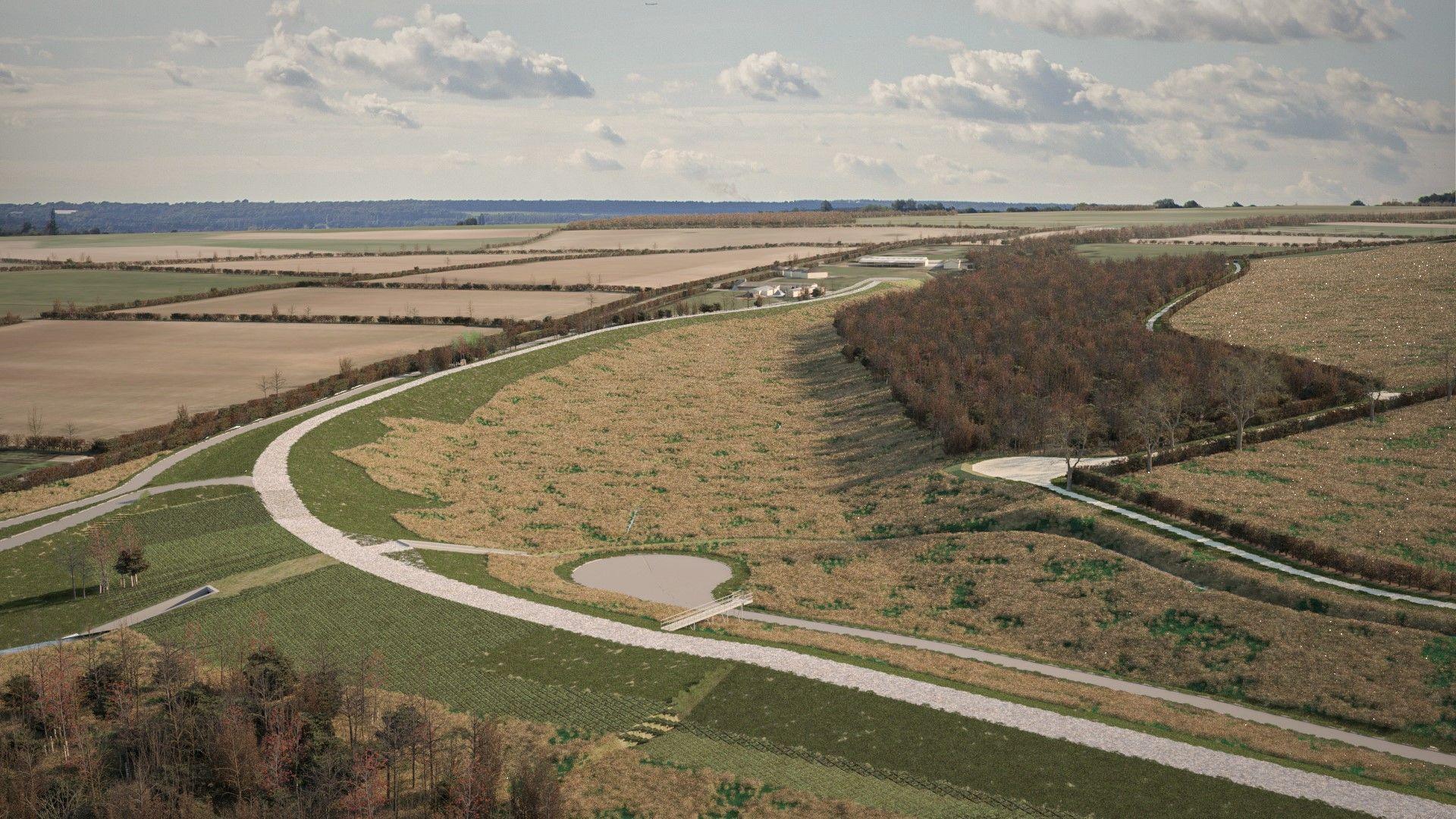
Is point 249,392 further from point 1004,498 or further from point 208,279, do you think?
point 208,279

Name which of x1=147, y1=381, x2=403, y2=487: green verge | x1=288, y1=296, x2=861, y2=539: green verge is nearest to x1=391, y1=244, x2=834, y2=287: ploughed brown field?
x1=288, y1=296, x2=861, y2=539: green verge

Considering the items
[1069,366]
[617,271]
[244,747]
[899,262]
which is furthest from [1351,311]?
[617,271]

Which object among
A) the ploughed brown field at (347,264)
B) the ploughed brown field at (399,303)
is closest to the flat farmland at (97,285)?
the ploughed brown field at (399,303)

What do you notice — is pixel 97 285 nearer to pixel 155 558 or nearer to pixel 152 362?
pixel 152 362

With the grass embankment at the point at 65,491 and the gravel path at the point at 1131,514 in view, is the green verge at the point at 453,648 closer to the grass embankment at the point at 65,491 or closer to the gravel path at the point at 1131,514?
the grass embankment at the point at 65,491

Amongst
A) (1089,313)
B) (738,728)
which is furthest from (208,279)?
(738,728)
